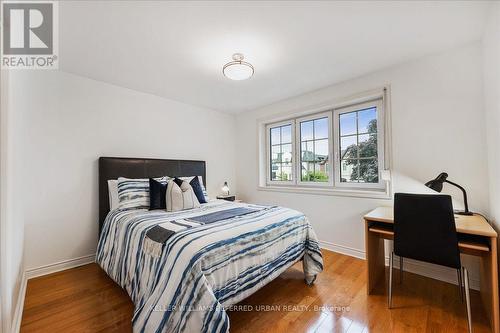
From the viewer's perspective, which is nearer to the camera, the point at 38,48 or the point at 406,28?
the point at 406,28

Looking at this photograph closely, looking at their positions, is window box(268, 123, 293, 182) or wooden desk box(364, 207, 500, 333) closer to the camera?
wooden desk box(364, 207, 500, 333)

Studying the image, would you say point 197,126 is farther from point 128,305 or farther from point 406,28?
point 406,28

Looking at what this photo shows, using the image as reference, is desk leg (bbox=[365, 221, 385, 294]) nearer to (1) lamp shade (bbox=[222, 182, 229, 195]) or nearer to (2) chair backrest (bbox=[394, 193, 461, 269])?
(2) chair backrest (bbox=[394, 193, 461, 269])

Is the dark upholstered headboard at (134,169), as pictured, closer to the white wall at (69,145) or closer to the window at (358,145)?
the white wall at (69,145)

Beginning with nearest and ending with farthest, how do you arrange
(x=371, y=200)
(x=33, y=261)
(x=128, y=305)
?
(x=128, y=305) → (x=33, y=261) → (x=371, y=200)

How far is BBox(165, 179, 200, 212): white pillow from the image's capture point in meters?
2.45

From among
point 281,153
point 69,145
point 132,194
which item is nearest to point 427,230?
point 281,153

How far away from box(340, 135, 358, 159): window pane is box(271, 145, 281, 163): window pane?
1.12 metres

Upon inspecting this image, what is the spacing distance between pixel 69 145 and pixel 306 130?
3.20m

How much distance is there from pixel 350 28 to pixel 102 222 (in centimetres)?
334

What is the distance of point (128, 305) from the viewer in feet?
5.89

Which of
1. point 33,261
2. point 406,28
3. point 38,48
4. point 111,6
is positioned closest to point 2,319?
point 33,261

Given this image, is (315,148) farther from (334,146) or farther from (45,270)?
(45,270)

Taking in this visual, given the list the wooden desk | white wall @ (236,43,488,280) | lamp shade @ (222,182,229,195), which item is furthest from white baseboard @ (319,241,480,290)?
lamp shade @ (222,182,229,195)
